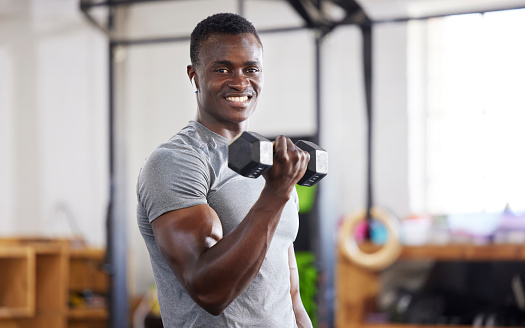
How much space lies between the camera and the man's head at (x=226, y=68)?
1288 mm

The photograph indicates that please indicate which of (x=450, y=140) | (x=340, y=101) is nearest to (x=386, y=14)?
(x=340, y=101)

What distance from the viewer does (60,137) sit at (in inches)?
256

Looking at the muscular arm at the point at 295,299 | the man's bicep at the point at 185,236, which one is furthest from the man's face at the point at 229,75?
the muscular arm at the point at 295,299

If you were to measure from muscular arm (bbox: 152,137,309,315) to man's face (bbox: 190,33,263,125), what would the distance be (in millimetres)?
181

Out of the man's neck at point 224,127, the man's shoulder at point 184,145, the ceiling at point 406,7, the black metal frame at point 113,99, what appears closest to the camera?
the man's shoulder at point 184,145

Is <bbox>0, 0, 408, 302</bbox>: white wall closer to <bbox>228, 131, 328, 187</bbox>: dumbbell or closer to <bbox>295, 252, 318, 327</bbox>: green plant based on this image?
<bbox>295, 252, 318, 327</bbox>: green plant

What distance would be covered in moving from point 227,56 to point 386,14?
216 inches

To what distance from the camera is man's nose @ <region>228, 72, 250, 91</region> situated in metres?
1.28

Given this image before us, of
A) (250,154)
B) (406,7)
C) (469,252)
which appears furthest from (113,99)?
(250,154)

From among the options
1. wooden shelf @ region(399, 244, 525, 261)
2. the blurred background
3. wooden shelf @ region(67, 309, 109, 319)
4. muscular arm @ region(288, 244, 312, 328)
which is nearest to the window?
the blurred background

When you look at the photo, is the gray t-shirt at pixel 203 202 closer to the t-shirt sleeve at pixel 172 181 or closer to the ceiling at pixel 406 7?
the t-shirt sleeve at pixel 172 181

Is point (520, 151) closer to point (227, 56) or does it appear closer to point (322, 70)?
point (322, 70)

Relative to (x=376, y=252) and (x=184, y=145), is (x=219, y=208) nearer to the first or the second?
(x=184, y=145)

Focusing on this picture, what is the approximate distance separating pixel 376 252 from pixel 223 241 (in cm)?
430
